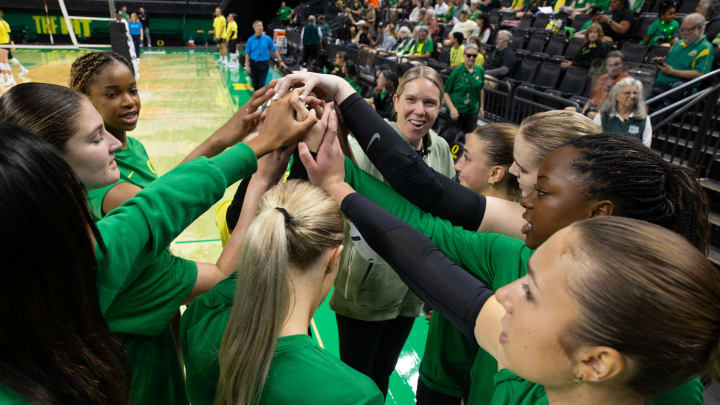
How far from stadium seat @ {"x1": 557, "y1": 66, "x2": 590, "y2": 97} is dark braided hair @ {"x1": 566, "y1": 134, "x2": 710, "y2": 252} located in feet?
19.0

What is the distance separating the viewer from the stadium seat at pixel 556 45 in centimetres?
795

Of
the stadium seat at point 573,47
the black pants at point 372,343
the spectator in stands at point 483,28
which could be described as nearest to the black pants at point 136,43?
the spectator in stands at point 483,28

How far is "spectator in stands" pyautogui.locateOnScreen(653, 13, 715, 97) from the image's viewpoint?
4.81 metres

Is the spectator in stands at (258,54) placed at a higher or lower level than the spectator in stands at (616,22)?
lower

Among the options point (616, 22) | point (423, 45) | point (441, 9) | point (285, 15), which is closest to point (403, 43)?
point (423, 45)

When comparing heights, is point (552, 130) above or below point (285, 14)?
above

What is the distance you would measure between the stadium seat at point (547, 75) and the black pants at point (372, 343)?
5.75m

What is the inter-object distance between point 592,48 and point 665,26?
3.58 ft

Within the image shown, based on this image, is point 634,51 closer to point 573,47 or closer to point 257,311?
point 573,47

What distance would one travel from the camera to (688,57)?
495 centimetres

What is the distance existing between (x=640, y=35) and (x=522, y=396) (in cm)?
802

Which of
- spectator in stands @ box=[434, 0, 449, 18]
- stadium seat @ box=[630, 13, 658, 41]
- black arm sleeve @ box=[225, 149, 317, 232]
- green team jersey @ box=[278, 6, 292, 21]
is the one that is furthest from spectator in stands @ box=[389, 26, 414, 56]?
green team jersey @ box=[278, 6, 292, 21]

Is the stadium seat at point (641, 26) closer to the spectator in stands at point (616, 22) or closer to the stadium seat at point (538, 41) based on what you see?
the spectator in stands at point (616, 22)

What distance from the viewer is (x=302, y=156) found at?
140 cm
